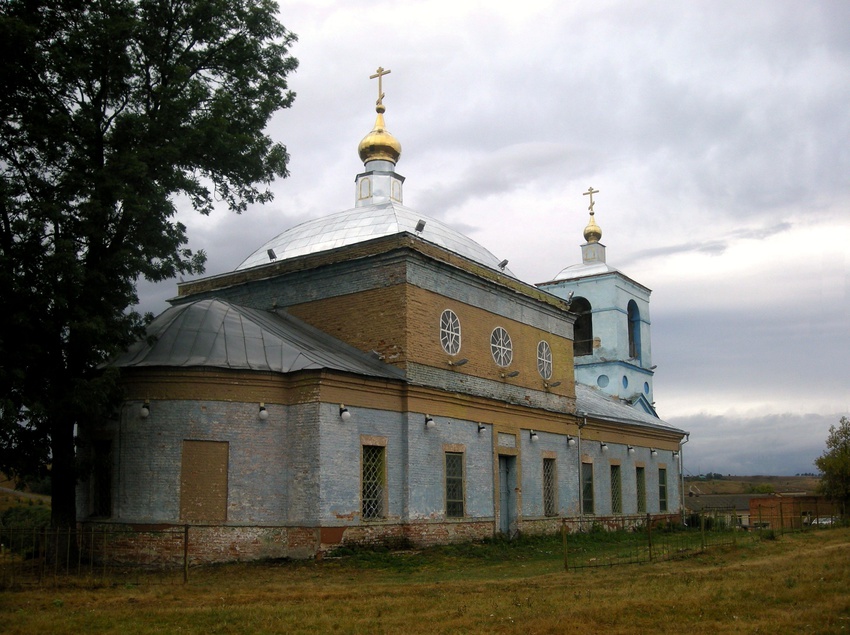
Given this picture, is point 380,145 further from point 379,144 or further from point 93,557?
point 93,557

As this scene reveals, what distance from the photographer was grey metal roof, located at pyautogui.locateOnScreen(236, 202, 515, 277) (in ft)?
79.5

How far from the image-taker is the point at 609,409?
31.7 metres

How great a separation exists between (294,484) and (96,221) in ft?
21.0

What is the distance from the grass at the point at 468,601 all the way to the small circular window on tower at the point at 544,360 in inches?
397

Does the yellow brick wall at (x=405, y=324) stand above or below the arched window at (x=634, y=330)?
below

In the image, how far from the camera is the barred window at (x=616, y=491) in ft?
96.3

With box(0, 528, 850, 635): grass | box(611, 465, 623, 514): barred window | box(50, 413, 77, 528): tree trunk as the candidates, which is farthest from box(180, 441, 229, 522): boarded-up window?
box(611, 465, 623, 514): barred window

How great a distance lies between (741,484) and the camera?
8269cm

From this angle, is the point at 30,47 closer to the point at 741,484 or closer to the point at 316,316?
the point at 316,316

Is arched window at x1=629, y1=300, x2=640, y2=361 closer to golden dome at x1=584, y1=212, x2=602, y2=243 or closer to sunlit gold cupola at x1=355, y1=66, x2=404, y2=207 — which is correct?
golden dome at x1=584, y1=212, x2=602, y2=243

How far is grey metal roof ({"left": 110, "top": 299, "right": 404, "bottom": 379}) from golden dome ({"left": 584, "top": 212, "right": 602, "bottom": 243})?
22.9 m

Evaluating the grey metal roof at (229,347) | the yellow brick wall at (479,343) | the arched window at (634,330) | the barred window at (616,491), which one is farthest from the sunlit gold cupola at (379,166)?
the arched window at (634,330)

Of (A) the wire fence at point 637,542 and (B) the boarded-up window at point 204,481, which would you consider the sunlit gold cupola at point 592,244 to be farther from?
(B) the boarded-up window at point 204,481

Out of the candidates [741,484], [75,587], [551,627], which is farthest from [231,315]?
[741,484]
